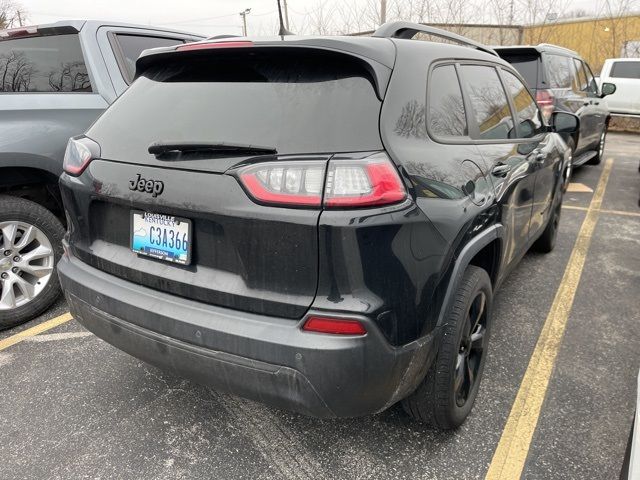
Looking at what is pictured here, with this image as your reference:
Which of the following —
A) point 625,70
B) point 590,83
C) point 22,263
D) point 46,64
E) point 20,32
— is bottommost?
point 625,70

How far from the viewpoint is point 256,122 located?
183cm

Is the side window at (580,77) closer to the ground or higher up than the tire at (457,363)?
higher up

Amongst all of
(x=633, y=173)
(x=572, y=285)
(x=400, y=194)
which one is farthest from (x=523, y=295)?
(x=633, y=173)

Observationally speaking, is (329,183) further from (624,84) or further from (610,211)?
(624,84)

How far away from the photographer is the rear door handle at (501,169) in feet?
8.00

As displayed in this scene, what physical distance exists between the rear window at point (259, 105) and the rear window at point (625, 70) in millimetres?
15800

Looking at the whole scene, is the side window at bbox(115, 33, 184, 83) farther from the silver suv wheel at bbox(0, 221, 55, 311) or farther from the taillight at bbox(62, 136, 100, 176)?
the taillight at bbox(62, 136, 100, 176)

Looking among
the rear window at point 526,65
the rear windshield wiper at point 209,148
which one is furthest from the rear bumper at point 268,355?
the rear window at point 526,65

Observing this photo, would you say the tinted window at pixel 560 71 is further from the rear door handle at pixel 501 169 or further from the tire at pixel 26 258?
the tire at pixel 26 258

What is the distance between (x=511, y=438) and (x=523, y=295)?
1.75 m

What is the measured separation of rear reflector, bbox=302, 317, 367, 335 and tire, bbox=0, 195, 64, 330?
249 centimetres

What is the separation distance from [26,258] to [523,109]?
11.5 ft

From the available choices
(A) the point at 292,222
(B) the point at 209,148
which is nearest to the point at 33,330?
(B) the point at 209,148

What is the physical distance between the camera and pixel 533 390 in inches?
103
